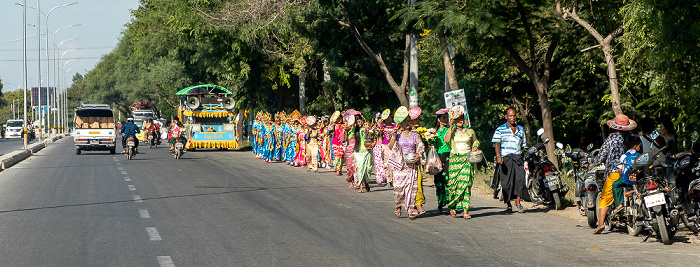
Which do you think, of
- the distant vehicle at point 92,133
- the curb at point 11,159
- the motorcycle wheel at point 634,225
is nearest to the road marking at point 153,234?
the motorcycle wheel at point 634,225

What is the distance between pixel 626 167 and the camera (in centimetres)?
1025

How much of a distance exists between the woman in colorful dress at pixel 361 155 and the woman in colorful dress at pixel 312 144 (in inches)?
208

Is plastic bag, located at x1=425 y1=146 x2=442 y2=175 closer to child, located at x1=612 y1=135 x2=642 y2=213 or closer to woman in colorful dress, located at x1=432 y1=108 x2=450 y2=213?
woman in colorful dress, located at x1=432 y1=108 x2=450 y2=213

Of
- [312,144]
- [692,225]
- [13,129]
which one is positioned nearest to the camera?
[692,225]

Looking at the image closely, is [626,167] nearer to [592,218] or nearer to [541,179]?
[592,218]

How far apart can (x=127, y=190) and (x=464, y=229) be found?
877 centimetres

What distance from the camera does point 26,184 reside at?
1981cm

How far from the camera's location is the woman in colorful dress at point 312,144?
2359 cm

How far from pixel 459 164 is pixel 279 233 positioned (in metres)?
3.04

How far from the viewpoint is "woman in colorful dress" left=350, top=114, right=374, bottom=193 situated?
1722 cm

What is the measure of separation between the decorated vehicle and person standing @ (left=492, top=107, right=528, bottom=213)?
89.0 feet

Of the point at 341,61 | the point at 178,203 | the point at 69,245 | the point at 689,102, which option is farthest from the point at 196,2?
the point at 69,245

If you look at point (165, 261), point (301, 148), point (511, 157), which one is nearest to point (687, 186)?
point (511, 157)

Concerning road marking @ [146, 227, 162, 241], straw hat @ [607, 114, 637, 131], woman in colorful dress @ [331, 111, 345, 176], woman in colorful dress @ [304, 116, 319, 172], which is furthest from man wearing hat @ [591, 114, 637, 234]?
woman in colorful dress @ [304, 116, 319, 172]
